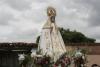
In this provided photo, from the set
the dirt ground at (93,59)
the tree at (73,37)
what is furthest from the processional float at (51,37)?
the tree at (73,37)

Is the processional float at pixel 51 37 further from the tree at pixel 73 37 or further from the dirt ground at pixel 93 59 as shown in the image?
the tree at pixel 73 37

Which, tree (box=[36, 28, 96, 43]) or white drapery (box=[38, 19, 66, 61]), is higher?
tree (box=[36, 28, 96, 43])

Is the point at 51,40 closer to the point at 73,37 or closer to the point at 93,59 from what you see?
the point at 93,59

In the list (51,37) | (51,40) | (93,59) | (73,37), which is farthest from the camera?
(73,37)

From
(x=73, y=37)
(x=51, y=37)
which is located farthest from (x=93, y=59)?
(x=73, y=37)

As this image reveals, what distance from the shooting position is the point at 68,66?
16188mm

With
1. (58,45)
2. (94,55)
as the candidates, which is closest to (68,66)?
(58,45)

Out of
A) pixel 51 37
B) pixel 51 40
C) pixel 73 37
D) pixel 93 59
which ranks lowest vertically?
pixel 93 59

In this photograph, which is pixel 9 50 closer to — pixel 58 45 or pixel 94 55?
pixel 58 45

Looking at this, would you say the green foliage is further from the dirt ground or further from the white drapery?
the white drapery

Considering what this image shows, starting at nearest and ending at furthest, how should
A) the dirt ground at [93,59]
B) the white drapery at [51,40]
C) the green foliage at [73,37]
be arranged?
the white drapery at [51,40], the dirt ground at [93,59], the green foliage at [73,37]

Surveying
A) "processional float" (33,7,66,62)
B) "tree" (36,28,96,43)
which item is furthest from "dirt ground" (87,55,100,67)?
"tree" (36,28,96,43)

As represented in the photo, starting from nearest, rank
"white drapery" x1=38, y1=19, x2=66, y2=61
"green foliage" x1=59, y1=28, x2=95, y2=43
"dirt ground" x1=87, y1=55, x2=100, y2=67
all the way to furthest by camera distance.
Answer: "white drapery" x1=38, y1=19, x2=66, y2=61 < "dirt ground" x1=87, y1=55, x2=100, y2=67 < "green foliage" x1=59, y1=28, x2=95, y2=43

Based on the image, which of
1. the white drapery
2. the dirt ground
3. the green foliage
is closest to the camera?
the white drapery
